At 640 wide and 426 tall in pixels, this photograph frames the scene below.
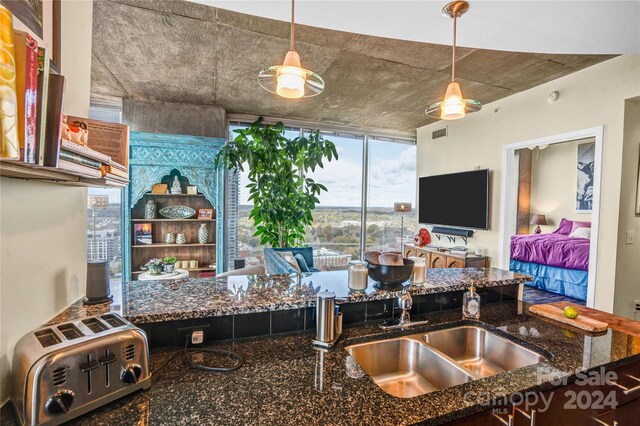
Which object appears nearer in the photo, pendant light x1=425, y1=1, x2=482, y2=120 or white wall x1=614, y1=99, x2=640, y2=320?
pendant light x1=425, y1=1, x2=482, y2=120

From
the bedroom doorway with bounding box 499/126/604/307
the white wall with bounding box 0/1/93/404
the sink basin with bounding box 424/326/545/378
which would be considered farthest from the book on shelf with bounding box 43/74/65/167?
the bedroom doorway with bounding box 499/126/604/307

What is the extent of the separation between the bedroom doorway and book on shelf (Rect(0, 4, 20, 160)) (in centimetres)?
389

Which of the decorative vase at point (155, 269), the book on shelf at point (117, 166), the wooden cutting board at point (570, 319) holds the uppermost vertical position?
the book on shelf at point (117, 166)

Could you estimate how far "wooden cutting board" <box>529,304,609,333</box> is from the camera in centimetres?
141

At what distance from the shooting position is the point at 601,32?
198 centimetres

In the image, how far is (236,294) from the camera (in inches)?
53.7

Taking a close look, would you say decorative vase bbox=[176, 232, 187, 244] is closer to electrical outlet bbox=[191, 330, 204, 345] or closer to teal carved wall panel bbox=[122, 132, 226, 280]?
teal carved wall panel bbox=[122, 132, 226, 280]

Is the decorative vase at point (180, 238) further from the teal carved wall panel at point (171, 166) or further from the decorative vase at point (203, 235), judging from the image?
the teal carved wall panel at point (171, 166)

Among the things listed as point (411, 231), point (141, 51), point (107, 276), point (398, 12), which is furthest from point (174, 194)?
point (411, 231)

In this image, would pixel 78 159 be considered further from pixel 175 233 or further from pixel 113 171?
pixel 175 233

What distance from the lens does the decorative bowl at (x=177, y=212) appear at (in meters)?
4.19

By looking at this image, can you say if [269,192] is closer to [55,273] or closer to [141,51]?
[141,51]

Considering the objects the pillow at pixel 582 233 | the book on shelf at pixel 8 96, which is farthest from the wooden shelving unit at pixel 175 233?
the pillow at pixel 582 233

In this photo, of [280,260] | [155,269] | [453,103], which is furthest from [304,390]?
[155,269]
